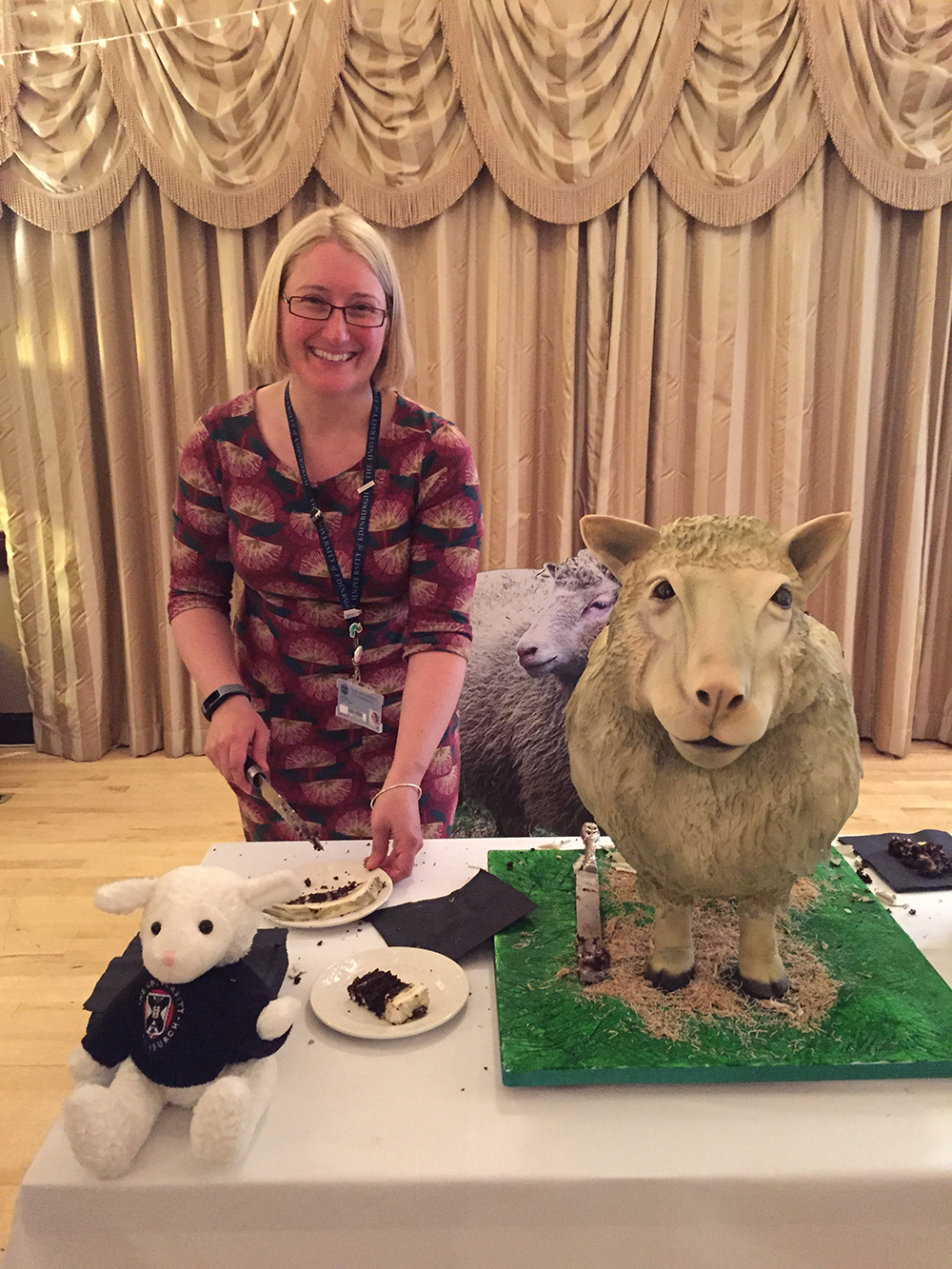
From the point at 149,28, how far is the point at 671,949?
3151mm

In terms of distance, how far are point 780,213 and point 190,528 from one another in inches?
96.3

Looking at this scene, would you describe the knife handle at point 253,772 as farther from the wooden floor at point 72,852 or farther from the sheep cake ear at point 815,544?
the wooden floor at point 72,852

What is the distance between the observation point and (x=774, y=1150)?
76 centimetres

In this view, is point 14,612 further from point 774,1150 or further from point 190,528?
point 774,1150

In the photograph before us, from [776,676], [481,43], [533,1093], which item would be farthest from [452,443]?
[481,43]

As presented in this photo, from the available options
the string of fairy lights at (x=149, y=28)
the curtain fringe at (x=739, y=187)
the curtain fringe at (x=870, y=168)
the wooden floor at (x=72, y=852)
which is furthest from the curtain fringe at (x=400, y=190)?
the wooden floor at (x=72, y=852)

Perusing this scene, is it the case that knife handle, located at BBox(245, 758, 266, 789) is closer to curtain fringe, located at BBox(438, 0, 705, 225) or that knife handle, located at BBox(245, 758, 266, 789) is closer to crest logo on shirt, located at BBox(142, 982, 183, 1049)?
crest logo on shirt, located at BBox(142, 982, 183, 1049)

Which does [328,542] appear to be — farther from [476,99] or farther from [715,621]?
[476,99]

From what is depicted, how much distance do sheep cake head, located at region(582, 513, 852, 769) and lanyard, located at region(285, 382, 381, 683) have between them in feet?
1.73

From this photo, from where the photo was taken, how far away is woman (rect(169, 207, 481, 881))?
1.26 m

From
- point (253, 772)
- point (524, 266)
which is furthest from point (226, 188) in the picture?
point (253, 772)

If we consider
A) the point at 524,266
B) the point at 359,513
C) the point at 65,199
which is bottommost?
the point at 359,513

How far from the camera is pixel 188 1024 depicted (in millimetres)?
770

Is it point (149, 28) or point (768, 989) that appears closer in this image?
point (768, 989)
